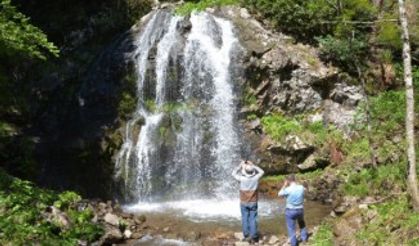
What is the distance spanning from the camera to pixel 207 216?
17.5 m

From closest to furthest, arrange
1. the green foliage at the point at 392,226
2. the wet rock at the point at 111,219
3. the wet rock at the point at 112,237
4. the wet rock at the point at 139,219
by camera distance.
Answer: the green foliage at the point at 392,226
the wet rock at the point at 112,237
the wet rock at the point at 111,219
the wet rock at the point at 139,219

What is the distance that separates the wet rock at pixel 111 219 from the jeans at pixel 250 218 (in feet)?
12.6

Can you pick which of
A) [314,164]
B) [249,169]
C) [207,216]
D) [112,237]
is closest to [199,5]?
[314,164]

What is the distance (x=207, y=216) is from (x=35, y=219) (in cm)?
581

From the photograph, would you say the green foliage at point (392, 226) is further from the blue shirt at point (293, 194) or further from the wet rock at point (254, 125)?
the wet rock at point (254, 125)

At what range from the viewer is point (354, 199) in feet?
55.2

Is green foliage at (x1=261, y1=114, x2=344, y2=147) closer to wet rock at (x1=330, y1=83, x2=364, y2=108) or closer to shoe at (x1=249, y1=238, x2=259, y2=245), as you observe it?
wet rock at (x1=330, y1=83, x2=364, y2=108)

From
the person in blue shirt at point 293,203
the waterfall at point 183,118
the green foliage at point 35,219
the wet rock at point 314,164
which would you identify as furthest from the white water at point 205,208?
the person in blue shirt at point 293,203

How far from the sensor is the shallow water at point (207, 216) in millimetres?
15602

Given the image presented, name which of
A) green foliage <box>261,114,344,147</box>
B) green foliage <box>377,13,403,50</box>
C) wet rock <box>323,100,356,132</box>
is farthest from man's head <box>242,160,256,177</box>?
green foliage <box>377,13,403,50</box>

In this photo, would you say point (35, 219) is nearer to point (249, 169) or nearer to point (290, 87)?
point (249, 169)

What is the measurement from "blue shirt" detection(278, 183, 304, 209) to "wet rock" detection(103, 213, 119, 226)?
17.4 ft

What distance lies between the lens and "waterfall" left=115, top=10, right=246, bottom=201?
828 inches

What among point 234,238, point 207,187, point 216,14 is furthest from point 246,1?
point 234,238
